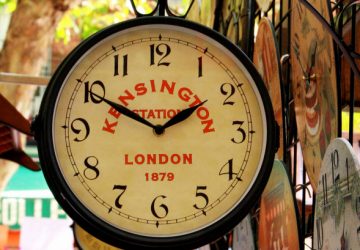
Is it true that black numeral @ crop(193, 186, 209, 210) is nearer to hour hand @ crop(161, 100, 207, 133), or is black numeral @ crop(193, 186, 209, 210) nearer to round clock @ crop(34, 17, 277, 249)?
round clock @ crop(34, 17, 277, 249)

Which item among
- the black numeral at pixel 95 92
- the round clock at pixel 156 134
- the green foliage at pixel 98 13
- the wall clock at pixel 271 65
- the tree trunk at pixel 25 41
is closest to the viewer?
the round clock at pixel 156 134

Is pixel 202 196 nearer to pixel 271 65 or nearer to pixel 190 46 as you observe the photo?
pixel 190 46

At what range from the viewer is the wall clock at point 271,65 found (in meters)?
3.70

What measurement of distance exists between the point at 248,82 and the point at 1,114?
2.81 metres

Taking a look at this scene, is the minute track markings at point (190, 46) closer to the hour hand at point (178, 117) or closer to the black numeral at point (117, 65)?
the black numeral at point (117, 65)

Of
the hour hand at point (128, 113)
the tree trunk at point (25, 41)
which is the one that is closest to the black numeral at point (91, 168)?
the hour hand at point (128, 113)

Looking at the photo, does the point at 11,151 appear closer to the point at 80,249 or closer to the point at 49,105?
the point at 80,249

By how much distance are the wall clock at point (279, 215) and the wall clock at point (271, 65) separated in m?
0.25

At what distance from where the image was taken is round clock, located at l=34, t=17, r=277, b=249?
2.85 metres

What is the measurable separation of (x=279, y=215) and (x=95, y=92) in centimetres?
83

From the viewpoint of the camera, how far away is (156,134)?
293 centimetres

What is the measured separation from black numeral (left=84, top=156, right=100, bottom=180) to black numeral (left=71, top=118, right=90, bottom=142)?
67 millimetres

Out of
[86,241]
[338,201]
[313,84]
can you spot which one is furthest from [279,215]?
[86,241]

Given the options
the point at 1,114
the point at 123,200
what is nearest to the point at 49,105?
the point at 123,200
